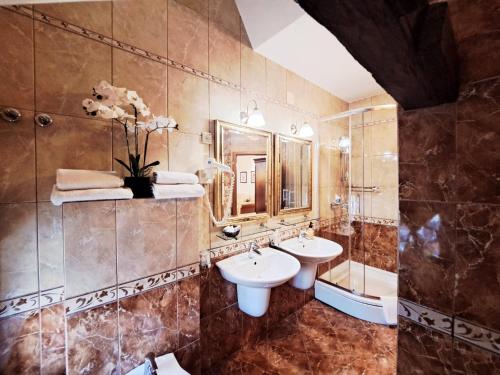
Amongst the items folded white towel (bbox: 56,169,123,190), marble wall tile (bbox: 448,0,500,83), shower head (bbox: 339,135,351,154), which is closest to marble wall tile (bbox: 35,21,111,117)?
folded white towel (bbox: 56,169,123,190)

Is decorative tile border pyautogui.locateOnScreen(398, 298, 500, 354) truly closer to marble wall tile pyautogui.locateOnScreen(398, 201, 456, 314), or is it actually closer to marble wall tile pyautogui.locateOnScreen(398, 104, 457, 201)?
marble wall tile pyautogui.locateOnScreen(398, 201, 456, 314)

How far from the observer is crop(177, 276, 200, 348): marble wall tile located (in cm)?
123

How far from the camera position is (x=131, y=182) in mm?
1104

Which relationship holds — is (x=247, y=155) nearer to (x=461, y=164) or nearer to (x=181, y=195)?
(x=181, y=195)

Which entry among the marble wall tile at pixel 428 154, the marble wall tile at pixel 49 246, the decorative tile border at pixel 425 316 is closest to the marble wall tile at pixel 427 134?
the marble wall tile at pixel 428 154

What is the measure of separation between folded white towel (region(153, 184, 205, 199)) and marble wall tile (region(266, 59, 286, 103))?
1.31 metres

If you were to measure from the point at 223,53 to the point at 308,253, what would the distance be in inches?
78.6

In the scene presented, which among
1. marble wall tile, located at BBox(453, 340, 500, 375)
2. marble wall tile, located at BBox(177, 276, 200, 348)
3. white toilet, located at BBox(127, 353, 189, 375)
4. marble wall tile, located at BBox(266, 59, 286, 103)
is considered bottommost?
white toilet, located at BBox(127, 353, 189, 375)

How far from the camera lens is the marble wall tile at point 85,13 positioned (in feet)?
3.34

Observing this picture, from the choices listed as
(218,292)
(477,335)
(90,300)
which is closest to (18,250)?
(90,300)

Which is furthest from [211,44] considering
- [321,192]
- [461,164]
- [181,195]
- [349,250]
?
[349,250]

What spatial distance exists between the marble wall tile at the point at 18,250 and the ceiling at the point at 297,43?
6.44 feet

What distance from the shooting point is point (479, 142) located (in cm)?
69

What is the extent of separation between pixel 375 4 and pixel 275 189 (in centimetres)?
175
